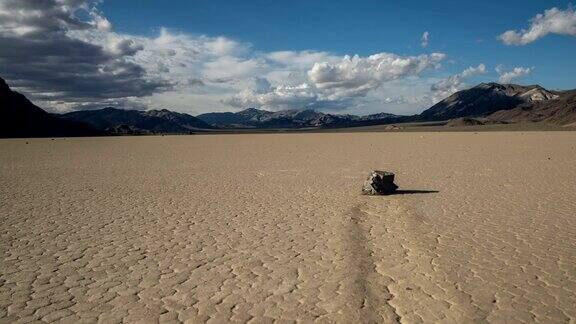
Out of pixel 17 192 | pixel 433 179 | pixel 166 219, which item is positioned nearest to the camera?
pixel 166 219

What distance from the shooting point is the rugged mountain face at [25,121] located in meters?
78.9

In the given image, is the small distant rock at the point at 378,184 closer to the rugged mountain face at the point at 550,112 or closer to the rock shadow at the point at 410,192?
the rock shadow at the point at 410,192

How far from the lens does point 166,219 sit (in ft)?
28.2

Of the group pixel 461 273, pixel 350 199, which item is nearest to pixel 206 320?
pixel 461 273

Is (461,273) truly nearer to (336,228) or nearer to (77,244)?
(336,228)

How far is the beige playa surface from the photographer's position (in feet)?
14.6

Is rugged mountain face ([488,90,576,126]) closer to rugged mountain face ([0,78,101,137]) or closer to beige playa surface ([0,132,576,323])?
rugged mountain face ([0,78,101,137])

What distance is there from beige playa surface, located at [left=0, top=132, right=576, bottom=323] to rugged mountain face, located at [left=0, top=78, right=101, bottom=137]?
7711cm

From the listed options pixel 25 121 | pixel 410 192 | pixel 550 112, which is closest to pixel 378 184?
pixel 410 192

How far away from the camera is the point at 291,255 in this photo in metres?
6.16

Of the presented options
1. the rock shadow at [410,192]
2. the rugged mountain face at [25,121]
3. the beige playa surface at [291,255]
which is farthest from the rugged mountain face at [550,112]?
the beige playa surface at [291,255]

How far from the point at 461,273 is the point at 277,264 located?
2233 mm

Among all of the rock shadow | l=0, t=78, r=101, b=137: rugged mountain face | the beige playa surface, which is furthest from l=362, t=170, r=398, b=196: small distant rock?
l=0, t=78, r=101, b=137: rugged mountain face

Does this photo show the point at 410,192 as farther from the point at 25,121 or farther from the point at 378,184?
the point at 25,121
